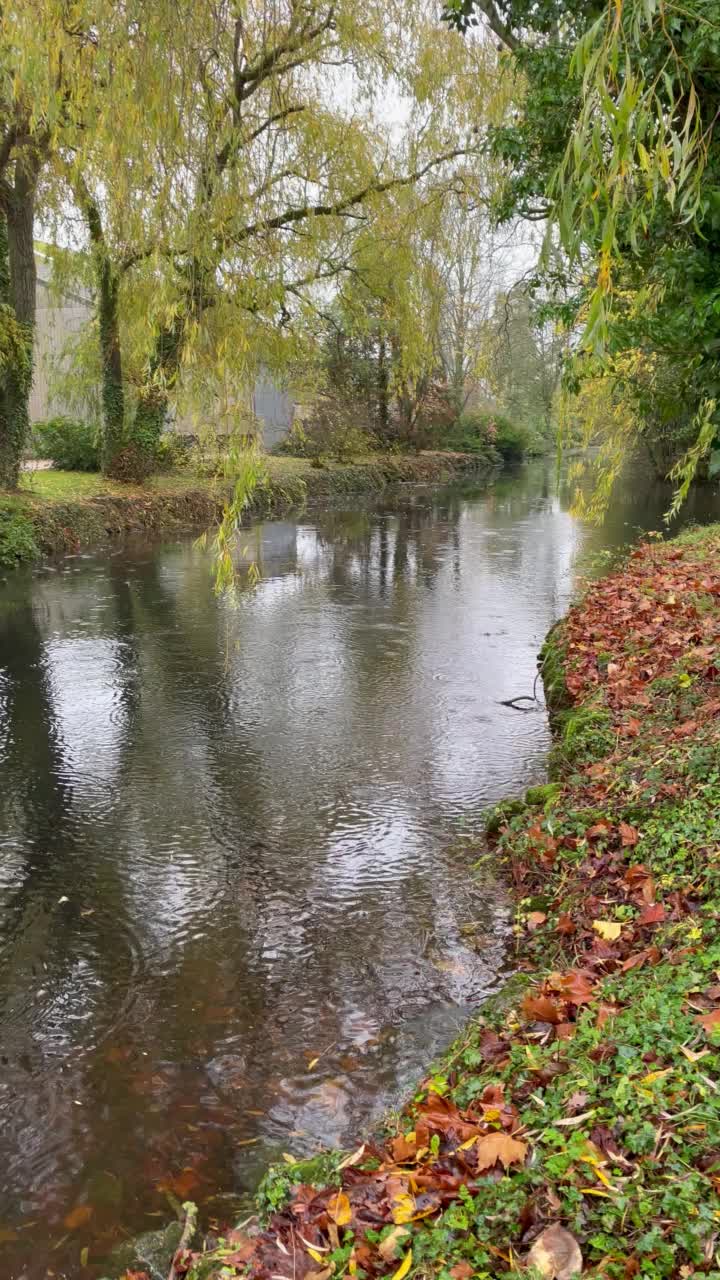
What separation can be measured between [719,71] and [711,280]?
80 cm

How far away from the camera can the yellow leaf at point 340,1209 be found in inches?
91.6

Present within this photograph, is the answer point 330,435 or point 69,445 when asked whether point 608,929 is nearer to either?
point 69,445

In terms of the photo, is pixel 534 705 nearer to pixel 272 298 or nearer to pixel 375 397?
pixel 272 298

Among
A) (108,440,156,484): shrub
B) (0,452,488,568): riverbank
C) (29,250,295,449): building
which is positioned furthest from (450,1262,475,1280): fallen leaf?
(108,440,156,484): shrub

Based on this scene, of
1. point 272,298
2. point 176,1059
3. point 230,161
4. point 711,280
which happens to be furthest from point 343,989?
point 272,298

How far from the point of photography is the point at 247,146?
23.5 feet

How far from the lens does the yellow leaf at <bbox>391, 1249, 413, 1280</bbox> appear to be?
2.05 meters

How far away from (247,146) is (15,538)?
808cm

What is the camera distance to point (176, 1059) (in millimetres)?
3645

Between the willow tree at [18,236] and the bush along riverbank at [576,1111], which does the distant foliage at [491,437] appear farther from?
the bush along riverbank at [576,1111]

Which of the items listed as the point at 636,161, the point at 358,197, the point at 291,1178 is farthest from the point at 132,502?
the point at 291,1178

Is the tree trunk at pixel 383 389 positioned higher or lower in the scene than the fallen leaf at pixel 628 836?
higher

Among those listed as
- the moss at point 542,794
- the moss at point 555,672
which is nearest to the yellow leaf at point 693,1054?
the moss at point 542,794

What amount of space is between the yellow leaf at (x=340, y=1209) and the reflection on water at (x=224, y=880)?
0.73 metres
